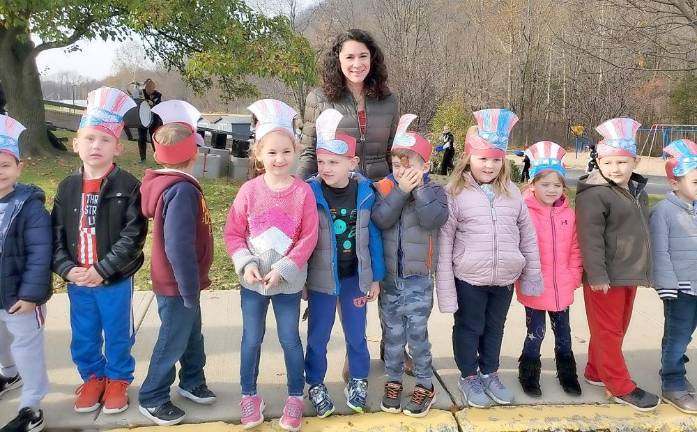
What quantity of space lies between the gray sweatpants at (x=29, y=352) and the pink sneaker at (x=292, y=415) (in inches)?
48.4

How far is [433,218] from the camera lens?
2.78 m

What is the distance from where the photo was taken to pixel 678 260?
3068 millimetres

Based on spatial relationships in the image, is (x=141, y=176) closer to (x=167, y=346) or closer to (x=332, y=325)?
(x=167, y=346)

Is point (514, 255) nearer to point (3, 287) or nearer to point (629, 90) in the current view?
point (3, 287)

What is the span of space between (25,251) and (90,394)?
2.74 feet

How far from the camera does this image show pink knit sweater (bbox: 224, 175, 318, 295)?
8.82 feet

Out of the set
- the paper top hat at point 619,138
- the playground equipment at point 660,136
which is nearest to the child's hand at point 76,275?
the paper top hat at point 619,138

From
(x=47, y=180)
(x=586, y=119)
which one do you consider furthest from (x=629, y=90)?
(x=47, y=180)

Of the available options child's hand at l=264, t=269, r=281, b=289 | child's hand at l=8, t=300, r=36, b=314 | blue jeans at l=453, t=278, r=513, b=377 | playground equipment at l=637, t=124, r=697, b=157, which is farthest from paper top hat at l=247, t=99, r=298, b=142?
playground equipment at l=637, t=124, r=697, b=157

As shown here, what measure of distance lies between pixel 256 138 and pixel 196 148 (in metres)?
0.33

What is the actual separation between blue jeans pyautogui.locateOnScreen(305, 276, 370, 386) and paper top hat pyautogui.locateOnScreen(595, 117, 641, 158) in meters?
1.63

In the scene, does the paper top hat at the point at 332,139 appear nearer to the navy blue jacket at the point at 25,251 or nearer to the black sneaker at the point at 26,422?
the navy blue jacket at the point at 25,251

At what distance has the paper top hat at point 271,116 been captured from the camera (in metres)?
2.74

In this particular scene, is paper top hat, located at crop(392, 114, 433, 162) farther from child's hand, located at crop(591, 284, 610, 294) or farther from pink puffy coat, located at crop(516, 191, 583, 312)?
child's hand, located at crop(591, 284, 610, 294)
